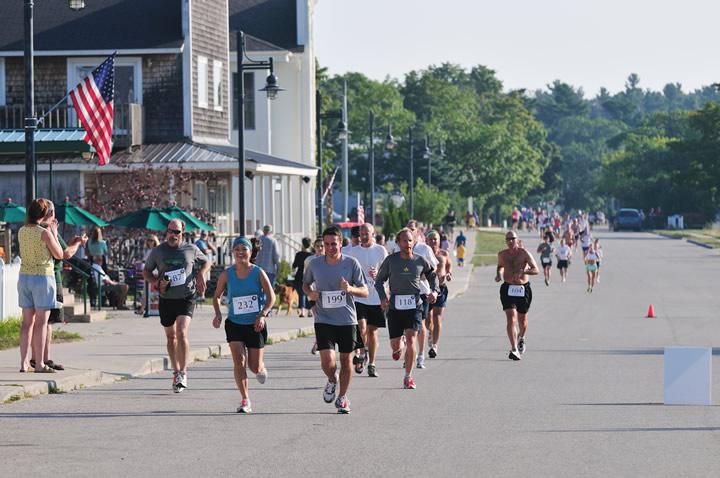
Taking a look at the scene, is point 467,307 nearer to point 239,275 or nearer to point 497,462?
point 239,275

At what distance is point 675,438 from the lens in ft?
34.8

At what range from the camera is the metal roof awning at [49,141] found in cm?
2830

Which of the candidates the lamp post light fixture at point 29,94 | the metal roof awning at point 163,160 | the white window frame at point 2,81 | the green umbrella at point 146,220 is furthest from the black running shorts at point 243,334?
the white window frame at point 2,81

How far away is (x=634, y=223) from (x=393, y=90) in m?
28.4

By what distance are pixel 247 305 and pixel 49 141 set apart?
56.7 feet

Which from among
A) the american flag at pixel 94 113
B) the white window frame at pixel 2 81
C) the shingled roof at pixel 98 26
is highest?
the shingled roof at pixel 98 26

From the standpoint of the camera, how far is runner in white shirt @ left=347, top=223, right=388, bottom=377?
1584 cm

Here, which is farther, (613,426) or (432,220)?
(432,220)

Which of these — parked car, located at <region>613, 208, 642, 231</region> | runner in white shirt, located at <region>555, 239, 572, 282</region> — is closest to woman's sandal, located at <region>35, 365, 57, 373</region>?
runner in white shirt, located at <region>555, 239, 572, 282</region>

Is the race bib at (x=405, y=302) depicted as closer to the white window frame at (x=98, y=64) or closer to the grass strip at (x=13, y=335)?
the grass strip at (x=13, y=335)

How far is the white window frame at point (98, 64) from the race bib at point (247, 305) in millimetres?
25029

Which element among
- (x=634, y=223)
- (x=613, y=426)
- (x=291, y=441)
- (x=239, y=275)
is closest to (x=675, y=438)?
(x=613, y=426)

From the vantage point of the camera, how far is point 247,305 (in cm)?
1242

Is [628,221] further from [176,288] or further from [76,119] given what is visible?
[176,288]
